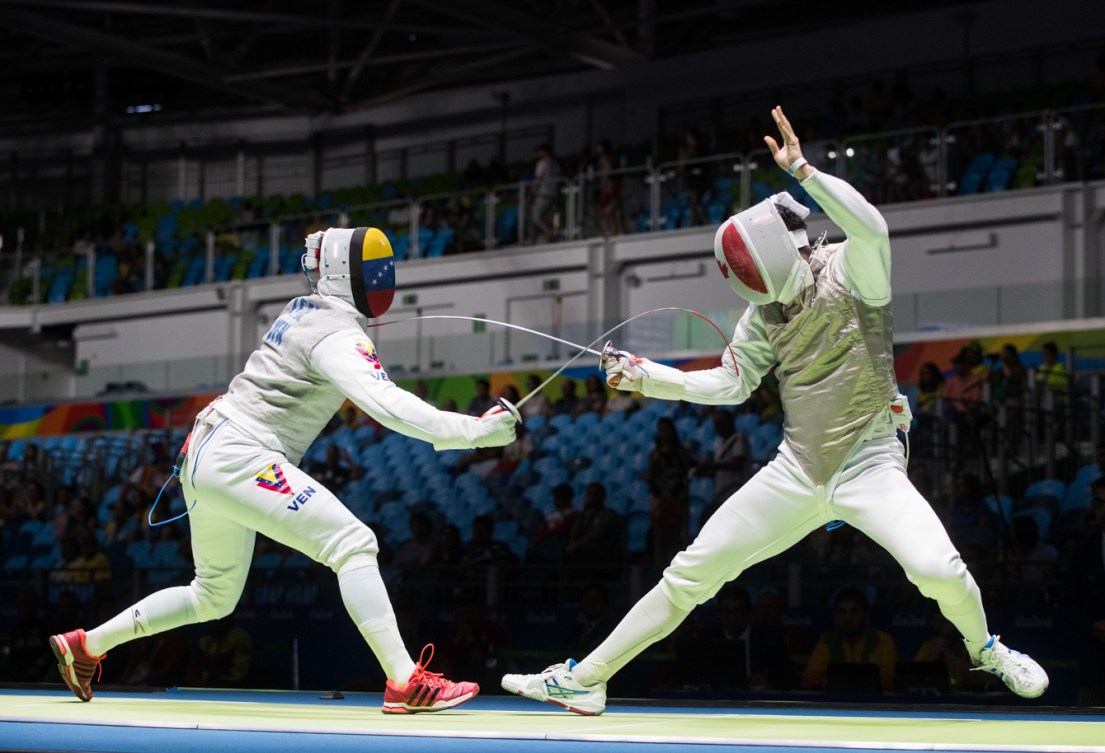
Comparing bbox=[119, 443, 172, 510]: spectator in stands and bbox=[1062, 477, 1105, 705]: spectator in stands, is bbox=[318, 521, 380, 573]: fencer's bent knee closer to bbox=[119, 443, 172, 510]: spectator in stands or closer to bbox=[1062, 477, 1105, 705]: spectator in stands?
bbox=[1062, 477, 1105, 705]: spectator in stands

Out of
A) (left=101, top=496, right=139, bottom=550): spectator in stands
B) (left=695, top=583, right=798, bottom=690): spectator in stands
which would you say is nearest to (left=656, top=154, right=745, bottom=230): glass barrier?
(left=101, top=496, right=139, bottom=550): spectator in stands

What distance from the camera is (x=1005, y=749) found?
9.98 ft

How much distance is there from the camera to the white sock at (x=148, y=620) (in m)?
4.71

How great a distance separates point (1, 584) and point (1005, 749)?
27.3 ft

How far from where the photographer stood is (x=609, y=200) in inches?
624

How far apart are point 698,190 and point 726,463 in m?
6.43

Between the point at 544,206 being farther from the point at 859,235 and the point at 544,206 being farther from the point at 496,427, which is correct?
the point at 859,235

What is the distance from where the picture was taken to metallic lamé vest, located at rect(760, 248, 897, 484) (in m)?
4.15

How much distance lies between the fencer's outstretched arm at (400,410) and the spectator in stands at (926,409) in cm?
517

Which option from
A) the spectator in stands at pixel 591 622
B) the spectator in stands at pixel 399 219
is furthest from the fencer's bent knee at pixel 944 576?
the spectator in stands at pixel 399 219

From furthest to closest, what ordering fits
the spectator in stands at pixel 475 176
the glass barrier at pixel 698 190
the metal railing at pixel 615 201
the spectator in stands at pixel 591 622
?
1. the spectator in stands at pixel 475 176
2. the glass barrier at pixel 698 190
3. the metal railing at pixel 615 201
4. the spectator in stands at pixel 591 622

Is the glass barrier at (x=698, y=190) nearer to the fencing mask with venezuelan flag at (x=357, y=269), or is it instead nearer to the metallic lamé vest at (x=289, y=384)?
the fencing mask with venezuelan flag at (x=357, y=269)

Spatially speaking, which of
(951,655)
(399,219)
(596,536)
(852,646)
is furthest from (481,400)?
(951,655)

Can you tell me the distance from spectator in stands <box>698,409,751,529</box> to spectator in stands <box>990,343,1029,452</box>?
1712 millimetres
